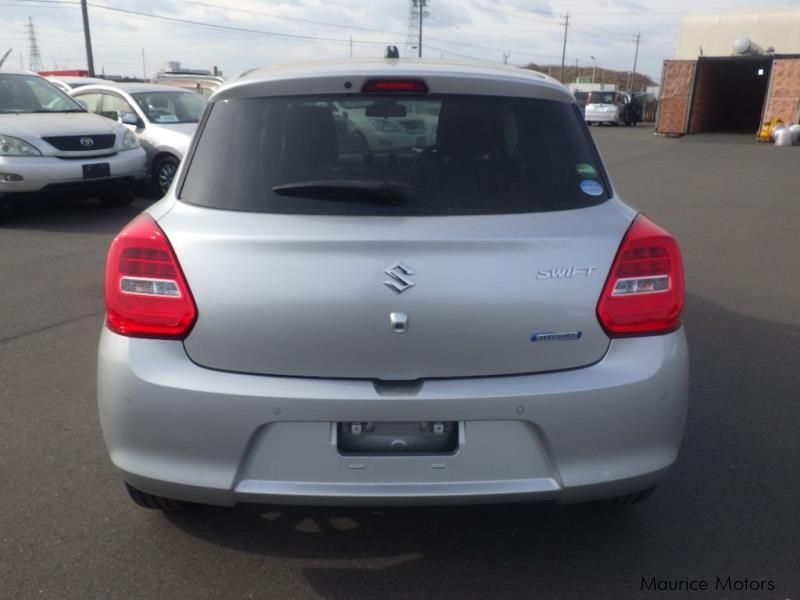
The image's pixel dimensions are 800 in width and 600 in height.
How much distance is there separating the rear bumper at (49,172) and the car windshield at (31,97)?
52.1 inches

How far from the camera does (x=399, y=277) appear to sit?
2.23 metres

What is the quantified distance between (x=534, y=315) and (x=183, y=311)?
110 cm

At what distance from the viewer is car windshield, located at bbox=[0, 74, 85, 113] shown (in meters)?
9.72

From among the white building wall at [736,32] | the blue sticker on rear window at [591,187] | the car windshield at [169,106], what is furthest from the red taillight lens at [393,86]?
the white building wall at [736,32]

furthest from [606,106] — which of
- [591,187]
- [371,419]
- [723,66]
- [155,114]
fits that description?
[371,419]

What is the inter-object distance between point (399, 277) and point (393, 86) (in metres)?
0.73

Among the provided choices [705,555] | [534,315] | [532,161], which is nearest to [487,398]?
[534,315]

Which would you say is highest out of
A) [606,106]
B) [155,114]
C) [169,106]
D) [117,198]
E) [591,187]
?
[591,187]

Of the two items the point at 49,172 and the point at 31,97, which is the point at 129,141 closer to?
the point at 49,172

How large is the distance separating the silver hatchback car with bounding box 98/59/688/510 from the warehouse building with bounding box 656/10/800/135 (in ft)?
104

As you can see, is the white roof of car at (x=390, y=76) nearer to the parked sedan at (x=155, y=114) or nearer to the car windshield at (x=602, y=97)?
the parked sedan at (x=155, y=114)

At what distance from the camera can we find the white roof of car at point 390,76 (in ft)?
8.30

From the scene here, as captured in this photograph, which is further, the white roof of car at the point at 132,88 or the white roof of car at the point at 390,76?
the white roof of car at the point at 132,88

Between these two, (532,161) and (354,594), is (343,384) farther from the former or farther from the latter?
(532,161)
